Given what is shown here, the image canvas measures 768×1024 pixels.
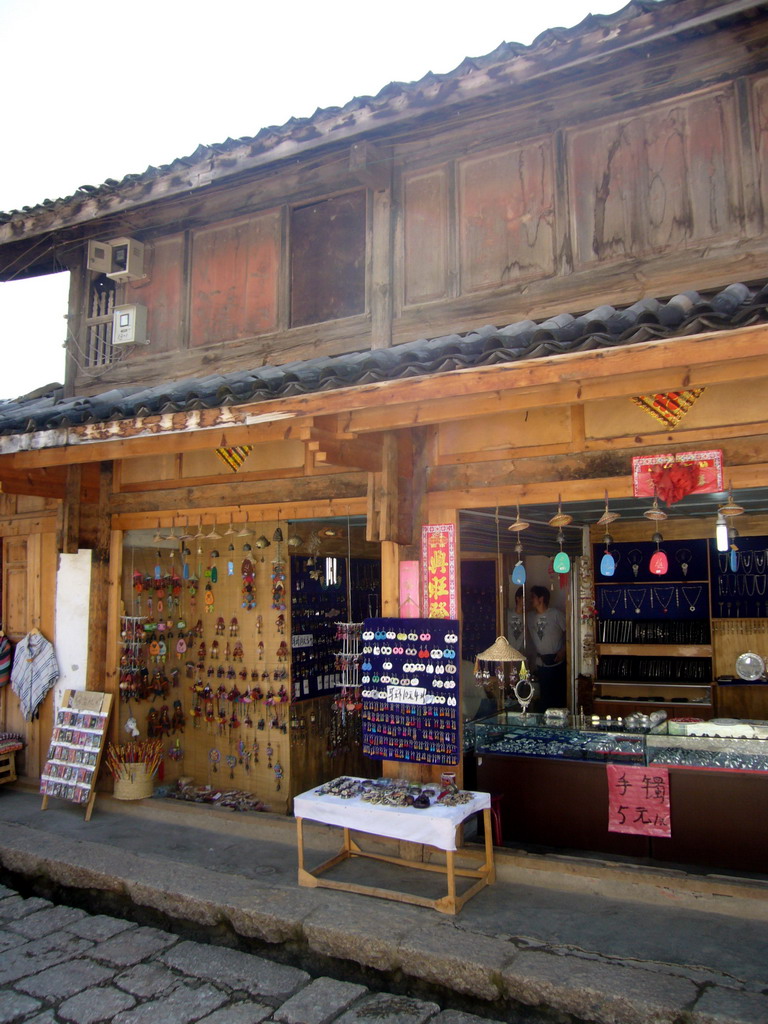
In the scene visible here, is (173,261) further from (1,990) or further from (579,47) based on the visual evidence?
(1,990)

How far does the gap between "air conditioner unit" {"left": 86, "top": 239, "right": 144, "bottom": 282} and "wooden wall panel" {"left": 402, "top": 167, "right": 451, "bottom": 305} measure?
11.3ft

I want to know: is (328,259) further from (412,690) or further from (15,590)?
(15,590)

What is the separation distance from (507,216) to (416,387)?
275 centimetres

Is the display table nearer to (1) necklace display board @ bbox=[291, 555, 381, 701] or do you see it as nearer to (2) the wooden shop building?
(2) the wooden shop building

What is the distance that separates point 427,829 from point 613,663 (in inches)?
235

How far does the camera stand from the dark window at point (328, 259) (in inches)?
299

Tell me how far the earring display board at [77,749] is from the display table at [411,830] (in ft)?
9.83

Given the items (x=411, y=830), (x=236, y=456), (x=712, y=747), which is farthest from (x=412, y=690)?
(x=236, y=456)

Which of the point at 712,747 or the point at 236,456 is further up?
the point at 236,456

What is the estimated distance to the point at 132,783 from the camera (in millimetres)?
8148

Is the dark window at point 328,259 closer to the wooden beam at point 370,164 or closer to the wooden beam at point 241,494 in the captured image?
the wooden beam at point 370,164

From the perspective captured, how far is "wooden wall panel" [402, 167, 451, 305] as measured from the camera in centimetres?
711

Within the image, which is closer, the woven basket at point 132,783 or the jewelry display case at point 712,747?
the jewelry display case at point 712,747

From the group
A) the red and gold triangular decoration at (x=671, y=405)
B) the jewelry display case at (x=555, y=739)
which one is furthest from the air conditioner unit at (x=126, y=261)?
the jewelry display case at (x=555, y=739)
